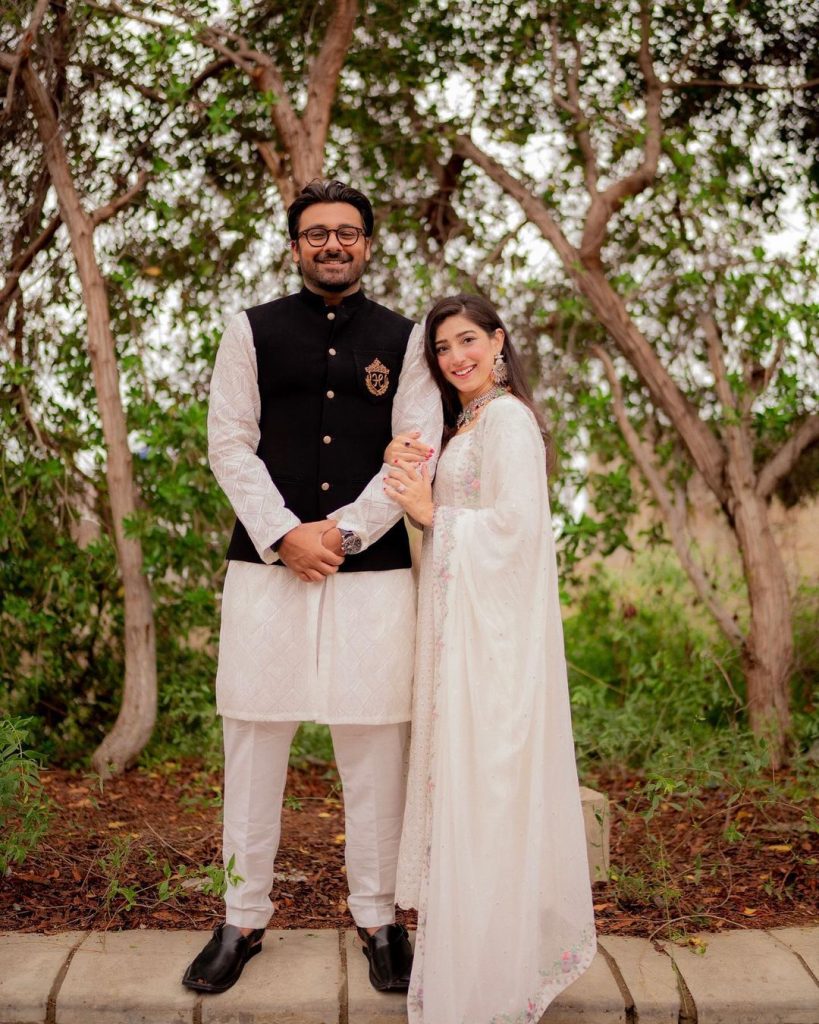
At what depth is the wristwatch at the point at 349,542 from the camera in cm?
255

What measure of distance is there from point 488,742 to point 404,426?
2.66 feet

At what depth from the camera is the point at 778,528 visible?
5.39 meters

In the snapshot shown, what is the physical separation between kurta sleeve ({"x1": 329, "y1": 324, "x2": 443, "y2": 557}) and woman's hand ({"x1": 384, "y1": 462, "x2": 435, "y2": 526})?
3 centimetres

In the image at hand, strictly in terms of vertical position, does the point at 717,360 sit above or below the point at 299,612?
above

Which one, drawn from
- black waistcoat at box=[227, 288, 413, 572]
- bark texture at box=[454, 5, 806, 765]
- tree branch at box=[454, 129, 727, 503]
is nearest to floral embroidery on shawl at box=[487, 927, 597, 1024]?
black waistcoat at box=[227, 288, 413, 572]

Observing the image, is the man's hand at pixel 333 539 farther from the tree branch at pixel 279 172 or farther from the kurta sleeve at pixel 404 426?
the tree branch at pixel 279 172

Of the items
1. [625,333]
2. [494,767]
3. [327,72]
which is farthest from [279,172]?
[494,767]

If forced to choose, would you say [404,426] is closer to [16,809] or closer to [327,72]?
[16,809]

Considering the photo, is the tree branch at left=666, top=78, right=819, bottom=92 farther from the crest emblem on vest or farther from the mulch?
the mulch

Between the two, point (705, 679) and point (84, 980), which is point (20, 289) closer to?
point (84, 980)

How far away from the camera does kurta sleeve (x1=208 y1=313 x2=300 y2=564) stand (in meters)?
2.59

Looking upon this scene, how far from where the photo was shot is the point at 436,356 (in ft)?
8.96

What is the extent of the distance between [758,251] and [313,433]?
2.61 meters

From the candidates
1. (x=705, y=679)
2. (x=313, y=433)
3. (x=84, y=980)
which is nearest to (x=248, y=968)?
(x=84, y=980)
